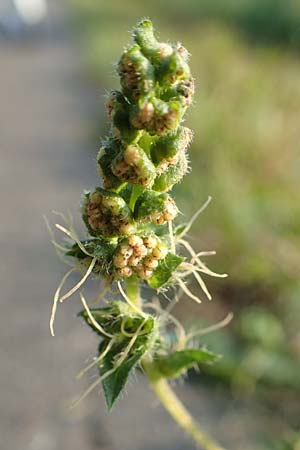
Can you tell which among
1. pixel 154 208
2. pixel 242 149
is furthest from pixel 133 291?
pixel 242 149

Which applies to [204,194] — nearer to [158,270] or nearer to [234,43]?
[158,270]

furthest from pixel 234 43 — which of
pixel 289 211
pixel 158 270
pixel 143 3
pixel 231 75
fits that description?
pixel 158 270

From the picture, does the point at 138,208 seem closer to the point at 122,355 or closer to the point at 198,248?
the point at 122,355

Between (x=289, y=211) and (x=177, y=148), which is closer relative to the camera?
(x=177, y=148)

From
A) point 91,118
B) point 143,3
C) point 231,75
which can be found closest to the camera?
point 91,118

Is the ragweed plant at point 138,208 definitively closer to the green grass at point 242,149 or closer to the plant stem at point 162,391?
the plant stem at point 162,391

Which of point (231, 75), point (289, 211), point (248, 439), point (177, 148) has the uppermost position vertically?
point (177, 148)

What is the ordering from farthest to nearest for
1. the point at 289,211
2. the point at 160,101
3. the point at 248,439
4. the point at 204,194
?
the point at 204,194 → the point at 289,211 → the point at 248,439 → the point at 160,101
